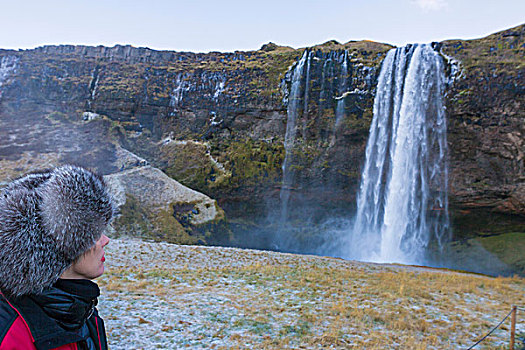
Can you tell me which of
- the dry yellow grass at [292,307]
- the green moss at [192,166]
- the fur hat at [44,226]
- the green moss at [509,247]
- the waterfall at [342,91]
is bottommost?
the green moss at [509,247]

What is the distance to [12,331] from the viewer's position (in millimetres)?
1881

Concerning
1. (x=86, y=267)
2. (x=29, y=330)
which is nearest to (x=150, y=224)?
(x=86, y=267)

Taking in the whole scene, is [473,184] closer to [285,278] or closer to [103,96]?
[285,278]

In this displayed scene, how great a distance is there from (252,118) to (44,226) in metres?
32.9

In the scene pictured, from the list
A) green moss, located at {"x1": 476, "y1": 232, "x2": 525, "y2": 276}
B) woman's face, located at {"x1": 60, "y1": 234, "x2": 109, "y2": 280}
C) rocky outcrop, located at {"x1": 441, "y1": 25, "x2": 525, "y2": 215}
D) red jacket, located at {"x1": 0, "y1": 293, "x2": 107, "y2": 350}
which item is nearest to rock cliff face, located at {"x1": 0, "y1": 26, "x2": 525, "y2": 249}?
rocky outcrop, located at {"x1": 441, "y1": 25, "x2": 525, "y2": 215}

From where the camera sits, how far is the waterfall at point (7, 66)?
39688 millimetres

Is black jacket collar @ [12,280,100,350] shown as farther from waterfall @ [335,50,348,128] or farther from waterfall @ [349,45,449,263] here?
waterfall @ [335,50,348,128]

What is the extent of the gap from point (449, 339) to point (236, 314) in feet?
16.5

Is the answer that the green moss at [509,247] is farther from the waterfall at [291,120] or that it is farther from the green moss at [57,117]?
the green moss at [57,117]

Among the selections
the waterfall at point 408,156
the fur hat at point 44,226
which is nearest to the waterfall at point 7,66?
the waterfall at point 408,156

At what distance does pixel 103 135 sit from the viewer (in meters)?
36.2

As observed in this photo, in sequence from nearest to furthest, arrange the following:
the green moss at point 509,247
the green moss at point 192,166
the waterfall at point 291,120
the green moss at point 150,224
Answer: the green moss at point 150,224, the green moss at point 509,247, the waterfall at point 291,120, the green moss at point 192,166

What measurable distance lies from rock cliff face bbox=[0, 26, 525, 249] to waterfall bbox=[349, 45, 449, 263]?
964mm

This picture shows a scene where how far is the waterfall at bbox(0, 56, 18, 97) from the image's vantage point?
3969 centimetres
